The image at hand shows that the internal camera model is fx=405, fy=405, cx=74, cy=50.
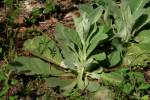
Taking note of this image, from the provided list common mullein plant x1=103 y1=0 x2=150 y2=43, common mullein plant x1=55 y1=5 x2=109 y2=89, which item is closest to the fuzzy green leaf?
common mullein plant x1=55 y1=5 x2=109 y2=89

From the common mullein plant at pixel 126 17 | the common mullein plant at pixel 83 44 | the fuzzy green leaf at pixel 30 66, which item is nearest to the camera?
the common mullein plant at pixel 83 44

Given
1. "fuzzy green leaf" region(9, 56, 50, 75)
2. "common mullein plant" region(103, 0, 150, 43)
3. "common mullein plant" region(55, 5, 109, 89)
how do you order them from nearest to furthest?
"common mullein plant" region(55, 5, 109, 89), "fuzzy green leaf" region(9, 56, 50, 75), "common mullein plant" region(103, 0, 150, 43)

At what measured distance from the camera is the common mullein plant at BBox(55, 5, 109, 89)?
3.68 metres

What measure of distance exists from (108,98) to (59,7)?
187 cm

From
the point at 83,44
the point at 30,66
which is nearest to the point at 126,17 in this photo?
the point at 83,44

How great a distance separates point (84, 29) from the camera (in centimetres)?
363

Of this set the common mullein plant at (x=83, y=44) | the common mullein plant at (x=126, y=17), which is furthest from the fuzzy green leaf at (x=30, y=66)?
the common mullein plant at (x=126, y=17)

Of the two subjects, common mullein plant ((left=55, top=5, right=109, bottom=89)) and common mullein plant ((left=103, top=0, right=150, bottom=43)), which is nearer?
common mullein plant ((left=55, top=5, right=109, bottom=89))

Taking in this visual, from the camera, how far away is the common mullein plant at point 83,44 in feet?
12.1

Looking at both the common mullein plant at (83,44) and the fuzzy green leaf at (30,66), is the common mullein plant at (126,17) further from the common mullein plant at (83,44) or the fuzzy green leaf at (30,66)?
the fuzzy green leaf at (30,66)

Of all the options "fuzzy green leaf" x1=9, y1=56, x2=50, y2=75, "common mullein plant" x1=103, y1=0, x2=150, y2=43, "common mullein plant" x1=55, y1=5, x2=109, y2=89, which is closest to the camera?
"common mullein plant" x1=55, y1=5, x2=109, y2=89

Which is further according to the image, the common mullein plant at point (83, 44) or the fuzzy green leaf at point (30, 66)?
the fuzzy green leaf at point (30, 66)

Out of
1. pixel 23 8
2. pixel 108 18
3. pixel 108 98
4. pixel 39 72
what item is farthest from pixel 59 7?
pixel 108 98

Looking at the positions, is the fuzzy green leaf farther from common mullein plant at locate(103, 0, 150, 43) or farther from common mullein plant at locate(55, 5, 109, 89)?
common mullein plant at locate(103, 0, 150, 43)
